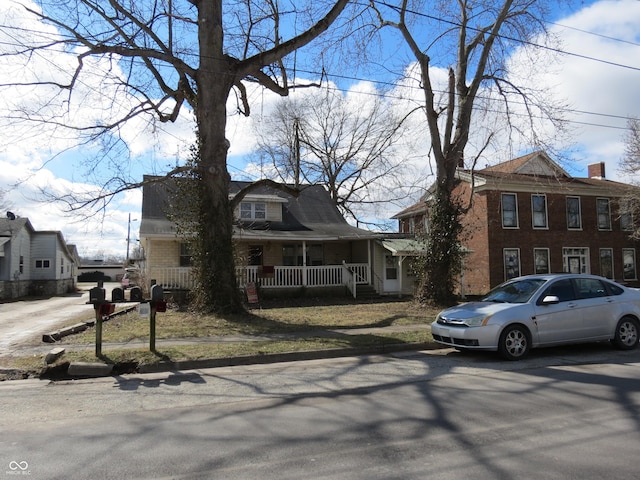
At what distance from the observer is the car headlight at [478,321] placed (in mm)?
8258

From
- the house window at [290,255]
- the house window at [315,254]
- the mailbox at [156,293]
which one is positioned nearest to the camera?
the mailbox at [156,293]

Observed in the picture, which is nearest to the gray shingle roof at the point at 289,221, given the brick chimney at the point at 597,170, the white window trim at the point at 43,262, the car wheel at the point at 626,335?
the car wheel at the point at 626,335

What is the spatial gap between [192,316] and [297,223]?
1146 cm

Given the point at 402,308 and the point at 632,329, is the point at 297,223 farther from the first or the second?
the point at 632,329

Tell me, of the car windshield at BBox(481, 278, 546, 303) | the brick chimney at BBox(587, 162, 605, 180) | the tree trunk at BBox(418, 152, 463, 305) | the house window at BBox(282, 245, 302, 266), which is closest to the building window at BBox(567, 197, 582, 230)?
the brick chimney at BBox(587, 162, 605, 180)

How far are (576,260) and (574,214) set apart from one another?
2.81 metres

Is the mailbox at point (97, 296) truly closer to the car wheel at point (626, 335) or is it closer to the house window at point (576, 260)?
the car wheel at point (626, 335)

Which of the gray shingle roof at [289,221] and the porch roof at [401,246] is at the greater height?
the gray shingle roof at [289,221]

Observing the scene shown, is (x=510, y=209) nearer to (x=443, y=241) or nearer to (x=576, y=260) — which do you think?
(x=576, y=260)

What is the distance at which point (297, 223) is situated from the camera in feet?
80.2

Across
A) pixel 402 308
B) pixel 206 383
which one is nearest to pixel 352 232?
pixel 402 308

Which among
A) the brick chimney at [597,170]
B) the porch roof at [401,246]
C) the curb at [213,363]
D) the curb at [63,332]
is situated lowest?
the curb at [213,363]

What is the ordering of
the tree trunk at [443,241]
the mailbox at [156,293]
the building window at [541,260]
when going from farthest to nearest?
the building window at [541,260]
the tree trunk at [443,241]
the mailbox at [156,293]

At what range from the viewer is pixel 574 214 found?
94.1 feet
